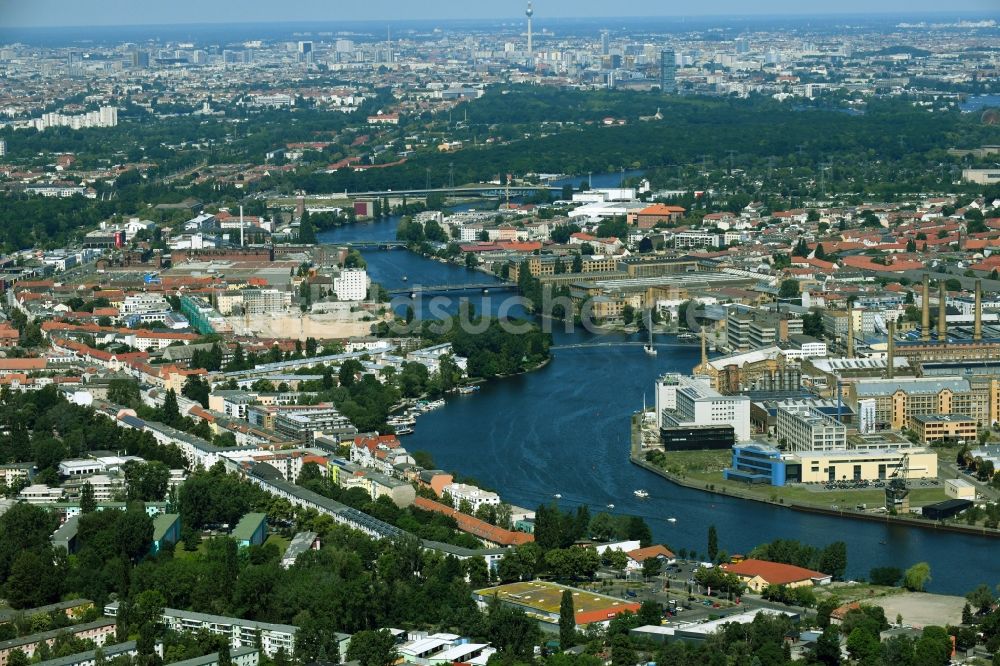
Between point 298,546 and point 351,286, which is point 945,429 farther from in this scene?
point 351,286

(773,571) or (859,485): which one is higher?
(773,571)

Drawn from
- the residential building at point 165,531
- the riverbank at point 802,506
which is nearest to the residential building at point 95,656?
the residential building at point 165,531

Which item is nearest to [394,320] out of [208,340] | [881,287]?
[208,340]

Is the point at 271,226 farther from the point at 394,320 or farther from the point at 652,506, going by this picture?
the point at 652,506

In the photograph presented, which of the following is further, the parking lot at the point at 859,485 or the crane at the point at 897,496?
the parking lot at the point at 859,485

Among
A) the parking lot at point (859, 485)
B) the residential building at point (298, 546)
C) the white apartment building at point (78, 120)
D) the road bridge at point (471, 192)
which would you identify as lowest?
the white apartment building at point (78, 120)

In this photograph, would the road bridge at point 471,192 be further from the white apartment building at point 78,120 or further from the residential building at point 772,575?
the residential building at point 772,575

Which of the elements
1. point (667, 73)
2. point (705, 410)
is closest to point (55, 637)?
point (705, 410)
